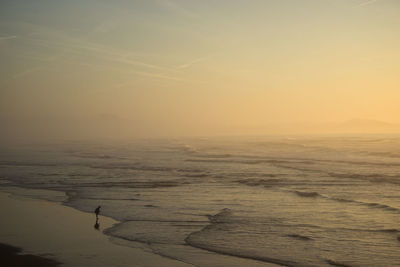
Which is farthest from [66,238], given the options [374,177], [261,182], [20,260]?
[374,177]

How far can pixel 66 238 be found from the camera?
16.0 metres

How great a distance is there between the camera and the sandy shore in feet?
44.5

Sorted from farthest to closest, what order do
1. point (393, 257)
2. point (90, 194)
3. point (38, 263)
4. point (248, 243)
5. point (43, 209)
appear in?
point (90, 194) < point (43, 209) < point (248, 243) < point (393, 257) < point (38, 263)

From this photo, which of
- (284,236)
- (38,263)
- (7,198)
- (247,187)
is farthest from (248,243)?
(7,198)

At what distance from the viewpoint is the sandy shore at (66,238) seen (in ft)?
44.5

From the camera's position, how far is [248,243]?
16.0 meters

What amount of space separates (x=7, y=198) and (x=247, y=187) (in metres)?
18.8

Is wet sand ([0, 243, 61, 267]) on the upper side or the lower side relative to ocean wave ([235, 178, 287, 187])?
lower

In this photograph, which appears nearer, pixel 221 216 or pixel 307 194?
pixel 221 216

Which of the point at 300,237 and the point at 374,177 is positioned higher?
the point at 374,177

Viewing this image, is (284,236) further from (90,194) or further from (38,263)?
(90,194)

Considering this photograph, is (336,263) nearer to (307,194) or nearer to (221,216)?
(221,216)

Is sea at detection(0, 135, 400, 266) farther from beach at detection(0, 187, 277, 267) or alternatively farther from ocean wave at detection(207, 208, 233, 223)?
beach at detection(0, 187, 277, 267)

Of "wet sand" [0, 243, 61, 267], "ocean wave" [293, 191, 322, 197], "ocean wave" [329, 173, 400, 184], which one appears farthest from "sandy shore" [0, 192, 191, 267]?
"ocean wave" [329, 173, 400, 184]
